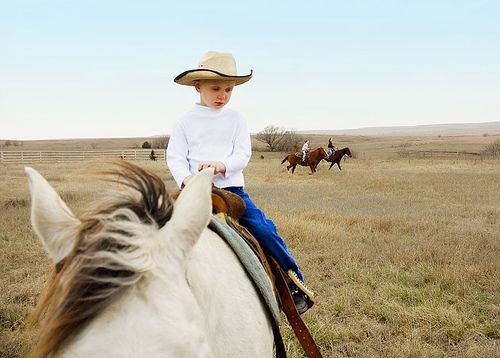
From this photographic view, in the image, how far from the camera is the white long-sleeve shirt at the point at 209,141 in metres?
2.48

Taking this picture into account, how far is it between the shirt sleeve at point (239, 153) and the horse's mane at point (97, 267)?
1.12 meters

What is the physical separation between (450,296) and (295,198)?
27.8 feet

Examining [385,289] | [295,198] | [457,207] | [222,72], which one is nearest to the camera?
[222,72]

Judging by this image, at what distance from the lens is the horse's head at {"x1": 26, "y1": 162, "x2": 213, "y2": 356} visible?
1062mm

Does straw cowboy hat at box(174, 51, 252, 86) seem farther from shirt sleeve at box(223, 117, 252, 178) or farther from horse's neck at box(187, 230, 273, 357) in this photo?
horse's neck at box(187, 230, 273, 357)

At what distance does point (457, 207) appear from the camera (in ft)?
36.5

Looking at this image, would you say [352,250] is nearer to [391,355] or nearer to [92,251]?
[391,355]

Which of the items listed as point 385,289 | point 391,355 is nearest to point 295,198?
point 385,289

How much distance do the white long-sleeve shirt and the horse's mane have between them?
1.20 metres

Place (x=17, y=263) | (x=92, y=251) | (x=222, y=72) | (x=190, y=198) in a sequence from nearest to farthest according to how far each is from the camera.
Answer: (x=92, y=251)
(x=190, y=198)
(x=222, y=72)
(x=17, y=263)

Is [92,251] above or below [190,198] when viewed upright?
below

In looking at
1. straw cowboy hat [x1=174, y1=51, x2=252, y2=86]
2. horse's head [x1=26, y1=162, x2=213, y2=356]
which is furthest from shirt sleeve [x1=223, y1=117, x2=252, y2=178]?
horse's head [x1=26, y1=162, x2=213, y2=356]

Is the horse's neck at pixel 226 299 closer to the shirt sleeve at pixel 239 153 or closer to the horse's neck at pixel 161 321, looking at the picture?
the horse's neck at pixel 161 321

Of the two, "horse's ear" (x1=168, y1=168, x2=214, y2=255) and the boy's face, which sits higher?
the boy's face
